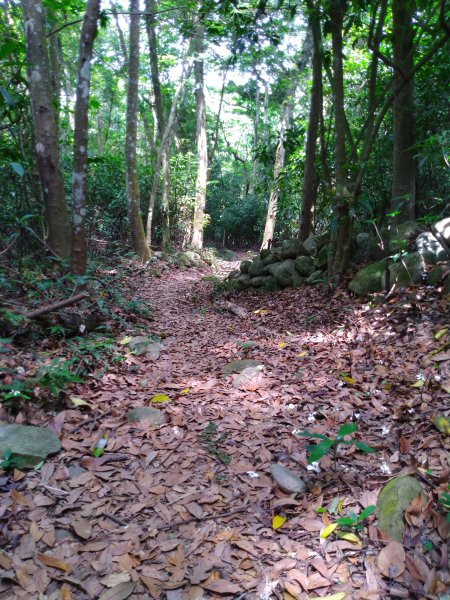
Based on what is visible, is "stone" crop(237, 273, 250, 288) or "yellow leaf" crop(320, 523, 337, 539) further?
"stone" crop(237, 273, 250, 288)

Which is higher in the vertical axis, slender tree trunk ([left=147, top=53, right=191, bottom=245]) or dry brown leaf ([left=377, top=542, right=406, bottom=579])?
slender tree trunk ([left=147, top=53, right=191, bottom=245])

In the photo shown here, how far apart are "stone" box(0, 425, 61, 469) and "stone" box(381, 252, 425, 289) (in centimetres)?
381

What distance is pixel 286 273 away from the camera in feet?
22.9

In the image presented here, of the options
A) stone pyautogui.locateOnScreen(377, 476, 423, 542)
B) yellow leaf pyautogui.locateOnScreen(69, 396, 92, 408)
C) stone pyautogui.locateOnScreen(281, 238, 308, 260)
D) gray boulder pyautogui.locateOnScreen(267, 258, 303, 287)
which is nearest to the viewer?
stone pyautogui.locateOnScreen(377, 476, 423, 542)

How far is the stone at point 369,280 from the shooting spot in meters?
4.86

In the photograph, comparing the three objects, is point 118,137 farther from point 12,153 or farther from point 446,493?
point 446,493

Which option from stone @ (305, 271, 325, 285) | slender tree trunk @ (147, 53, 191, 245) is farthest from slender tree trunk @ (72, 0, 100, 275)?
slender tree trunk @ (147, 53, 191, 245)

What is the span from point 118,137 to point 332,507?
25837 millimetres

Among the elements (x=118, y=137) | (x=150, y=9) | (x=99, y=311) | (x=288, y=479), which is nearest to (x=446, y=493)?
(x=288, y=479)

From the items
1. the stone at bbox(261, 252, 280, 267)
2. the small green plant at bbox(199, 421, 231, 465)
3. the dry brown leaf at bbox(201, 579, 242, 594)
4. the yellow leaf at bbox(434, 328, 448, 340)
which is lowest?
the dry brown leaf at bbox(201, 579, 242, 594)

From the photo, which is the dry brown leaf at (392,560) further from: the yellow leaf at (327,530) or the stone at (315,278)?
the stone at (315,278)

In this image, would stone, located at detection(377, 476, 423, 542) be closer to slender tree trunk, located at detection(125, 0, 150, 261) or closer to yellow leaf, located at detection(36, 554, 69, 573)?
yellow leaf, located at detection(36, 554, 69, 573)

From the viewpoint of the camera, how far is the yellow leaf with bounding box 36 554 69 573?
1.75 meters

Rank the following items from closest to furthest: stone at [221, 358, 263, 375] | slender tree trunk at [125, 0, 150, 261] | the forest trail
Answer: the forest trail
stone at [221, 358, 263, 375]
slender tree trunk at [125, 0, 150, 261]
